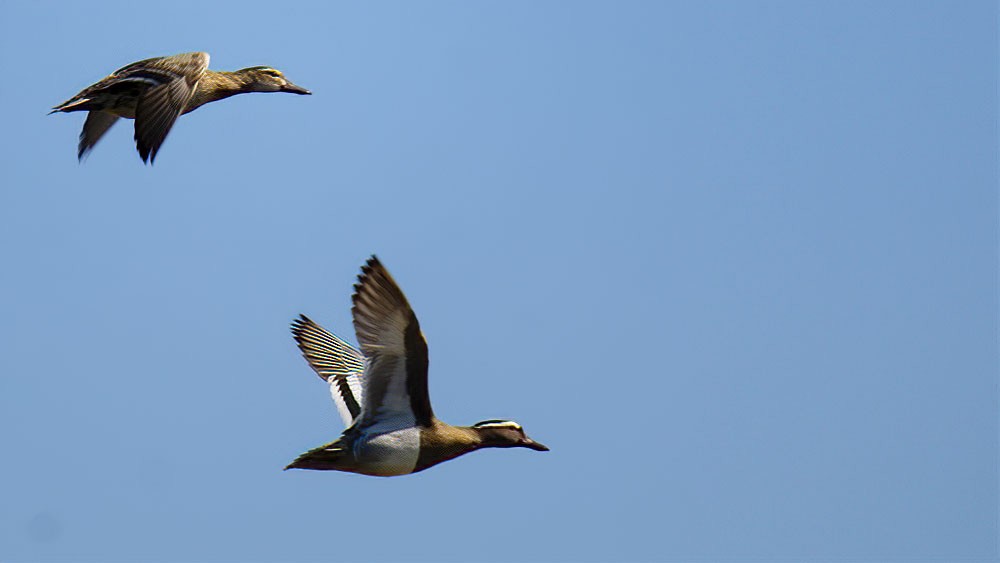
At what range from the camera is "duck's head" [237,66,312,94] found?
22.2 m

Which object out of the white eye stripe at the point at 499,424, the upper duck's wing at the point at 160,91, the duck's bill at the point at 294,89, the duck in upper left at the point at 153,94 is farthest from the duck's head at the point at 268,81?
the white eye stripe at the point at 499,424

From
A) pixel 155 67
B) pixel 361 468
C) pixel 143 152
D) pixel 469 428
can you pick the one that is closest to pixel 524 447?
pixel 469 428

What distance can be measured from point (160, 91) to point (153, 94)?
16 cm

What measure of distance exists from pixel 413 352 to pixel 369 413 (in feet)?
2.74

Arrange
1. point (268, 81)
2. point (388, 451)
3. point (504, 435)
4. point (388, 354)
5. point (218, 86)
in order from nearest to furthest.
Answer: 1. point (388, 354)
2. point (388, 451)
3. point (504, 435)
4. point (218, 86)
5. point (268, 81)

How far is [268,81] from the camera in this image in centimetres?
2259

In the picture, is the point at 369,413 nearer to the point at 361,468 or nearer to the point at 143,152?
the point at 361,468

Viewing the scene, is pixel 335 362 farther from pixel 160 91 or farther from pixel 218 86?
pixel 218 86

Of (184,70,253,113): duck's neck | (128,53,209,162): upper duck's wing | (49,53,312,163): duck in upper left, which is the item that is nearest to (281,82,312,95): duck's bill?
(184,70,253,113): duck's neck

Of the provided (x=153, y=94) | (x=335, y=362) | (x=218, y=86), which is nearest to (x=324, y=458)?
(x=335, y=362)

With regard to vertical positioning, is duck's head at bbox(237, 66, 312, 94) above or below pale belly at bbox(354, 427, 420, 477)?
above

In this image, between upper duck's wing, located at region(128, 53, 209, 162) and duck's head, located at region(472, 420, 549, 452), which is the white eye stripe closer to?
duck's head, located at region(472, 420, 549, 452)

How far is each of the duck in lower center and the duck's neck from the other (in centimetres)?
597

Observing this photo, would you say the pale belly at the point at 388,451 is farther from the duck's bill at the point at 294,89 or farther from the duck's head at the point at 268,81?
the duck's bill at the point at 294,89
